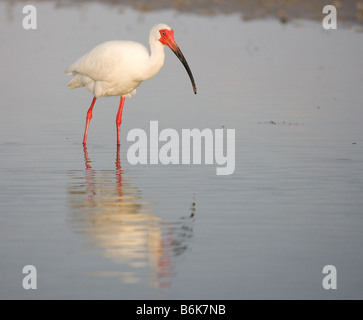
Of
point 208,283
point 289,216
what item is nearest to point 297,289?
point 208,283

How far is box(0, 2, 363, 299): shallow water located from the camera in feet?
23.7

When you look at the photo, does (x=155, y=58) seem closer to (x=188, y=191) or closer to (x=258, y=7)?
(x=188, y=191)

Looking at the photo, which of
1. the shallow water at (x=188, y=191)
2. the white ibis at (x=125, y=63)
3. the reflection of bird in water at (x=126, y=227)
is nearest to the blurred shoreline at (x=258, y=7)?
the shallow water at (x=188, y=191)

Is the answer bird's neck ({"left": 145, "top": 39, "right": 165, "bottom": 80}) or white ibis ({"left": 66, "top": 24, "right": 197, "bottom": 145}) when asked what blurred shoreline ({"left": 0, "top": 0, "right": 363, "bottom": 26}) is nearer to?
white ibis ({"left": 66, "top": 24, "right": 197, "bottom": 145})

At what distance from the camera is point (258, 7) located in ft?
106

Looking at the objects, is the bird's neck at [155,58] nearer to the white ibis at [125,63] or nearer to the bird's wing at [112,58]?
the white ibis at [125,63]

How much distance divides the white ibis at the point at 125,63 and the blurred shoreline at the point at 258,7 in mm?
15682

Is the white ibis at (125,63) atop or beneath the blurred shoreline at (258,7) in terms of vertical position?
beneath

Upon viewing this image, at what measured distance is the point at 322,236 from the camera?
834 centimetres

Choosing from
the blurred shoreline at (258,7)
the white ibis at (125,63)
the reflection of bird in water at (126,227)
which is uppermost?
the blurred shoreline at (258,7)

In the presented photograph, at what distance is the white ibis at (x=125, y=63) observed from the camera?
Result: 1333 centimetres

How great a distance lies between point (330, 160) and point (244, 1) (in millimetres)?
22530

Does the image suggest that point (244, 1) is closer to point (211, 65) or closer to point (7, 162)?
point (211, 65)

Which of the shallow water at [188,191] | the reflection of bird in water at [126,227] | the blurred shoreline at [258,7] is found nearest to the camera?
the shallow water at [188,191]
